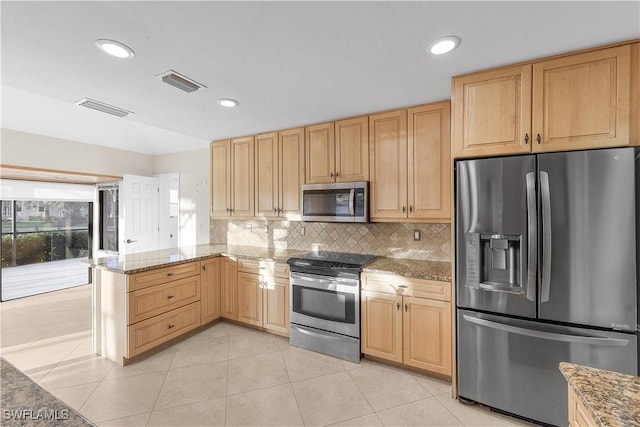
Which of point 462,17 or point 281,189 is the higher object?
point 462,17

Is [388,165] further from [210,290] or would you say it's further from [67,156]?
[67,156]

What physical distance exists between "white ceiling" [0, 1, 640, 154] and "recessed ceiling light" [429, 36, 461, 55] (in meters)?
0.05

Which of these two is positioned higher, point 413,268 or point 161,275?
point 413,268

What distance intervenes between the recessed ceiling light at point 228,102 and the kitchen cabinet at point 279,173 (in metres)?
0.86

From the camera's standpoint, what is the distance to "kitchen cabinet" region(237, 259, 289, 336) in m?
3.11

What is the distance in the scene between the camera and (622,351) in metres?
1.65

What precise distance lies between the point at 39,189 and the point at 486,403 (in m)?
6.77

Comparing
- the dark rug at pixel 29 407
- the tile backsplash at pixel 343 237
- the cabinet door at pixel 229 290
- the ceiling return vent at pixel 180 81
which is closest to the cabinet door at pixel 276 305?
the cabinet door at pixel 229 290

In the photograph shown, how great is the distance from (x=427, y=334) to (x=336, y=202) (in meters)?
1.50

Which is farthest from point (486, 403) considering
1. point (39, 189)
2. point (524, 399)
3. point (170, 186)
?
point (39, 189)

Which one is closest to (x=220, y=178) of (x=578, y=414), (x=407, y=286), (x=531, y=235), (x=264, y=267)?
(x=264, y=267)

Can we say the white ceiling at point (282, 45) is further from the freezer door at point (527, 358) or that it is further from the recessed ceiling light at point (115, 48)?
the freezer door at point (527, 358)

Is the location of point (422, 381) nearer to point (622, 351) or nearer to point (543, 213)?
point (622, 351)

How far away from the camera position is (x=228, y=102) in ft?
8.48
